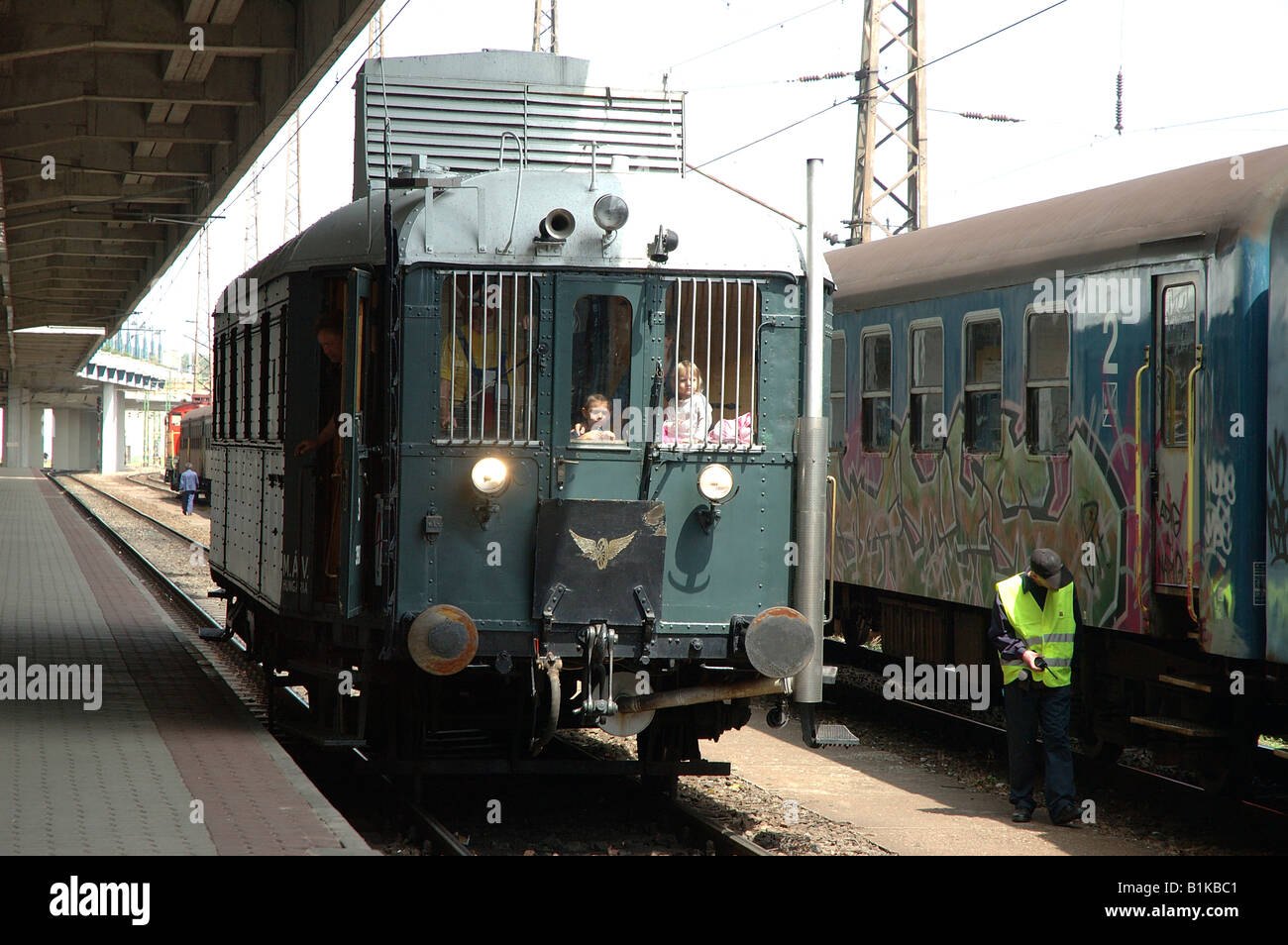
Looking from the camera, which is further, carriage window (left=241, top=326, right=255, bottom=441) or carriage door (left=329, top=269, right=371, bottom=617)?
carriage window (left=241, top=326, right=255, bottom=441)

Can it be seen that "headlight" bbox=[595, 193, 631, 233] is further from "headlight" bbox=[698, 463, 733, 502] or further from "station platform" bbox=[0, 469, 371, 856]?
"station platform" bbox=[0, 469, 371, 856]

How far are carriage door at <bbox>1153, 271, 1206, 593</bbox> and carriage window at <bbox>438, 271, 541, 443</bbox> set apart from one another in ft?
12.9

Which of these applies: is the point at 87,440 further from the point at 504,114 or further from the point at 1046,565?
the point at 1046,565

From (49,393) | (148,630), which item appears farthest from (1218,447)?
(49,393)

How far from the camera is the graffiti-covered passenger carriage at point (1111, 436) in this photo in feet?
29.1

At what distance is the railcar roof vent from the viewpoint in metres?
10.8

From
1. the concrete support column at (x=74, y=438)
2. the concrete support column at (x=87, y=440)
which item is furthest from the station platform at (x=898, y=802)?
the concrete support column at (x=87, y=440)

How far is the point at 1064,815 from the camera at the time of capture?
372 inches

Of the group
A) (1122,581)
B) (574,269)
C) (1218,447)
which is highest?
(574,269)

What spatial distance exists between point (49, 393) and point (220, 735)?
4619 inches

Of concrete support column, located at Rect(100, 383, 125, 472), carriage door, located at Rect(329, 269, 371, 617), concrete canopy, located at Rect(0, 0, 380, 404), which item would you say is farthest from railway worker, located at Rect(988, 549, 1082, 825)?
concrete support column, located at Rect(100, 383, 125, 472)

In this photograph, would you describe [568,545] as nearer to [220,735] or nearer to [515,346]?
[515,346]

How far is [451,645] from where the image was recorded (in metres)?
7.96
